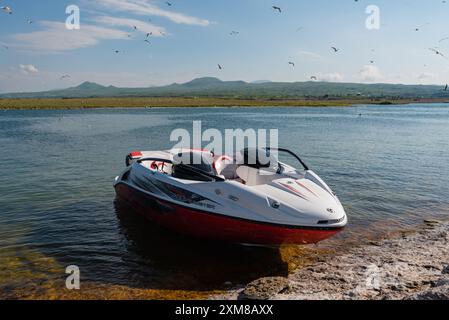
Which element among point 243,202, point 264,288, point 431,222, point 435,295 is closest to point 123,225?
point 243,202

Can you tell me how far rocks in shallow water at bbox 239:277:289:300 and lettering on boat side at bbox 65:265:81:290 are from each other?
3.62 meters

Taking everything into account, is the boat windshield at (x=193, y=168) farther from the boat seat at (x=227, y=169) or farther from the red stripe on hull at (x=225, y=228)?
the red stripe on hull at (x=225, y=228)

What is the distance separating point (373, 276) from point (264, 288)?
2.49 m

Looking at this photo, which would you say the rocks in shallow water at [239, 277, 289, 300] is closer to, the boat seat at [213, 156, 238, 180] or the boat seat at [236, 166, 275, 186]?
the boat seat at [236, 166, 275, 186]

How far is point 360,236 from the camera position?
36.4ft

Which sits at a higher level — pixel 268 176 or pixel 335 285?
pixel 268 176

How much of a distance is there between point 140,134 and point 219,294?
3089 centimetres

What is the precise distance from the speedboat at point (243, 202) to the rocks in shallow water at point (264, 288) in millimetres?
1395

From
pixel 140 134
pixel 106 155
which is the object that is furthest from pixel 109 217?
pixel 140 134

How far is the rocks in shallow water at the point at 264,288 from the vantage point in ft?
23.3
